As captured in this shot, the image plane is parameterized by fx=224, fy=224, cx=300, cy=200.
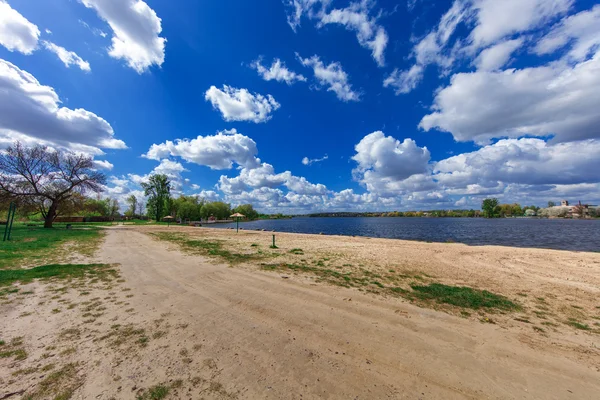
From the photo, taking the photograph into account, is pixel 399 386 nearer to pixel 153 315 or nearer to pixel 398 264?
pixel 153 315

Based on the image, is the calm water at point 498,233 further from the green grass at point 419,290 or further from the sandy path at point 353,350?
the sandy path at point 353,350

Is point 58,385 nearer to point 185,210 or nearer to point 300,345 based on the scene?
point 300,345

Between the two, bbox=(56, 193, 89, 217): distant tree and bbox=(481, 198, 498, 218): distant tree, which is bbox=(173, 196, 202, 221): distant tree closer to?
bbox=(56, 193, 89, 217): distant tree

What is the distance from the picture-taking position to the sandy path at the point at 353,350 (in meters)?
3.23

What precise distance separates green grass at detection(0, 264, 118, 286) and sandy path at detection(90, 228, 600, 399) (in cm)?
313

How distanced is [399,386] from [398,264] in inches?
389

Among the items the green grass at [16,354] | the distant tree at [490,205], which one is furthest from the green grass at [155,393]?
the distant tree at [490,205]

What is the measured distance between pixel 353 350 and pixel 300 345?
98 centimetres

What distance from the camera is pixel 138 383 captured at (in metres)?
3.13

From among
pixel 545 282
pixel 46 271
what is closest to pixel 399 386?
pixel 545 282

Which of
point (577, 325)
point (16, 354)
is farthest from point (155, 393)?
point (577, 325)

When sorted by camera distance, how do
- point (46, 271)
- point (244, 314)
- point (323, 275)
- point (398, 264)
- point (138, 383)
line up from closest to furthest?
point (138, 383) → point (244, 314) → point (46, 271) → point (323, 275) → point (398, 264)

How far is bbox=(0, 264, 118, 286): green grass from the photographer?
24.4ft

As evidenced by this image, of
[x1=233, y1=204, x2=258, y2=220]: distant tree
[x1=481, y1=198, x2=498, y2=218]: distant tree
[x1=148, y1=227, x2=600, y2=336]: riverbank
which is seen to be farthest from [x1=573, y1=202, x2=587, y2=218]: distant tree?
[x1=233, y1=204, x2=258, y2=220]: distant tree
